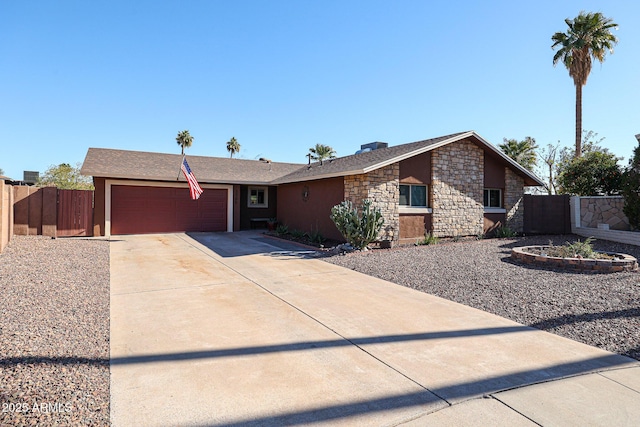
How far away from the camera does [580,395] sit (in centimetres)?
321

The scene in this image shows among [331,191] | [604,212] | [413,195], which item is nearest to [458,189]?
[413,195]

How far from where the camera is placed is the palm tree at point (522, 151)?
28609 millimetres

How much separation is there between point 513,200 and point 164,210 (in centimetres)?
1645

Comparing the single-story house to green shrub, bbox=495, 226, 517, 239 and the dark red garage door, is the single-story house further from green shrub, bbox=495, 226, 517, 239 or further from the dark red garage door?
green shrub, bbox=495, 226, 517, 239

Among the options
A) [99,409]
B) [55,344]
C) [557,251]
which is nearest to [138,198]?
[55,344]

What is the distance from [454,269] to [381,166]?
4.73 m

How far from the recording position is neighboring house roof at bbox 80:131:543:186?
44.1ft

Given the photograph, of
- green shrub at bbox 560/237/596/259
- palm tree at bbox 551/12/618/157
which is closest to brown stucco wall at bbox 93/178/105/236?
green shrub at bbox 560/237/596/259

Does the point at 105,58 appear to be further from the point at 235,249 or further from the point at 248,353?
the point at 248,353

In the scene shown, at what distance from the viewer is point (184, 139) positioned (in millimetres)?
43844

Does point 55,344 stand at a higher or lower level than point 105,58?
lower

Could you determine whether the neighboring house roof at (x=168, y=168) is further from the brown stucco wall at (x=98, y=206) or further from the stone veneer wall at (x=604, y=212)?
the stone veneer wall at (x=604, y=212)

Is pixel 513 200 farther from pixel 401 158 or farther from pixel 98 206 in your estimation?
pixel 98 206

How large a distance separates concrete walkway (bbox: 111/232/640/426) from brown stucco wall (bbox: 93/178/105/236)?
→ 10.6 meters
